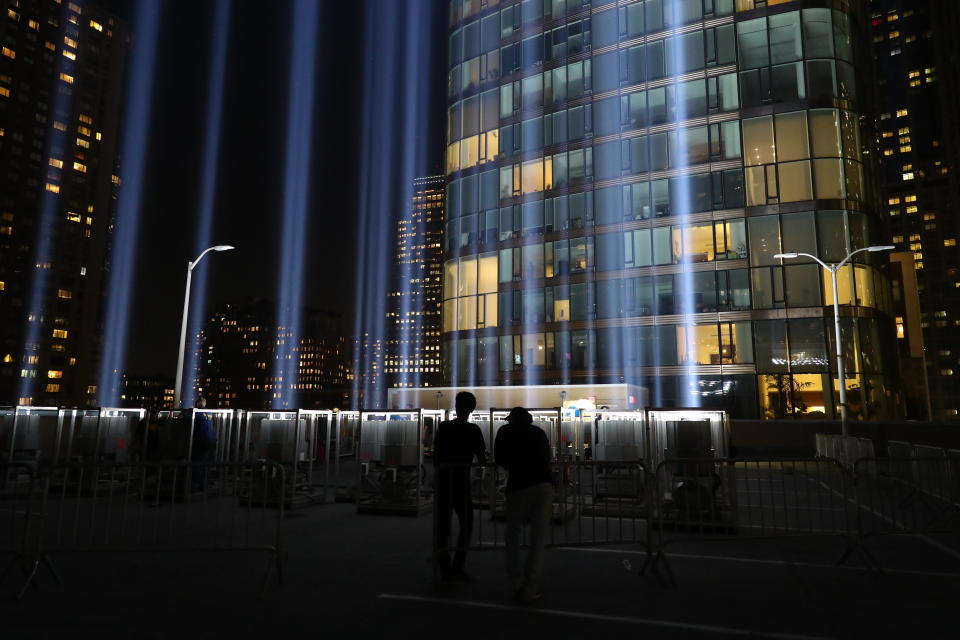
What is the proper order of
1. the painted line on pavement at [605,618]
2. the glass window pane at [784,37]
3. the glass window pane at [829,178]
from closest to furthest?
the painted line on pavement at [605,618] < the glass window pane at [829,178] < the glass window pane at [784,37]

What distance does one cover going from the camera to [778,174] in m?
36.9

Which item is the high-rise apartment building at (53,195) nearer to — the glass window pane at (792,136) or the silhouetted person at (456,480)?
the glass window pane at (792,136)

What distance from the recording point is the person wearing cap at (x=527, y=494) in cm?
629

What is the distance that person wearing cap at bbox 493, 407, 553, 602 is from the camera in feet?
20.6

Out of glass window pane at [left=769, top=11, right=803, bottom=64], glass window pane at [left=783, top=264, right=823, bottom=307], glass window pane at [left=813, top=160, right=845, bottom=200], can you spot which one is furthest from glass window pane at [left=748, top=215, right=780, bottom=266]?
glass window pane at [left=769, top=11, right=803, bottom=64]

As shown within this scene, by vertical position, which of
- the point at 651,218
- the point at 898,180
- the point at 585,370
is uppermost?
the point at 898,180

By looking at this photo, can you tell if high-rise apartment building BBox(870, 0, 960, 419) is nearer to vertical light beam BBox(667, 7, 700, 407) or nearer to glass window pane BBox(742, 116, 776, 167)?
vertical light beam BBox(667, 7, 700, 407)

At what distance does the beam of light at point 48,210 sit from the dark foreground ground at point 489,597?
5423 inches

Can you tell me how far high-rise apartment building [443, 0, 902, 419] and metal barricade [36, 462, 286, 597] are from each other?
28.3m

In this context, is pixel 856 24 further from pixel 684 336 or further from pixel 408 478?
pixel 408 478

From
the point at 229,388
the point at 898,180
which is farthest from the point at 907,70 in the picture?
the point at 229,388

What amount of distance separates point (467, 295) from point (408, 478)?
32556 mm

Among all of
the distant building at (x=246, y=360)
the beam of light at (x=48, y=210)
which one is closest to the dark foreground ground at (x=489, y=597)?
the beam of light at (x=48, y=210)

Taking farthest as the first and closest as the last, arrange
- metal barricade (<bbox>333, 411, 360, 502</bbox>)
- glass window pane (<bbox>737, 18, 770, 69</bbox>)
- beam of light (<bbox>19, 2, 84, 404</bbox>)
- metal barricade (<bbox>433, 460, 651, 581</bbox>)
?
beam of light (<bbox>19, 2, 84, 404</bbox>) < glass window pane (<bbox>737, 18, 770, 69</bbox>) < metal barricade (<bbox>333, 411, 360, 502</bbox>) < metal barricade (<bbox>433, 460, 651, 581</bbox>)
